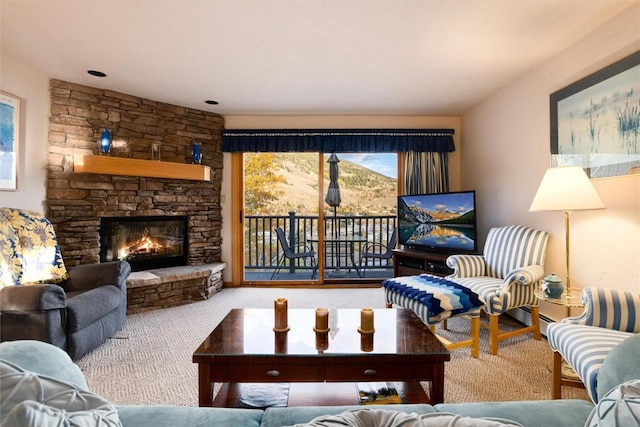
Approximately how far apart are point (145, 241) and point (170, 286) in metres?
0.67

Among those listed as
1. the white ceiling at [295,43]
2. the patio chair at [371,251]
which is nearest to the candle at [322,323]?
the white ceiling at [295,43]

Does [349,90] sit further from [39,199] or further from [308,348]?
[39,199]

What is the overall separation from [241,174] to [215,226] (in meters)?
0.80

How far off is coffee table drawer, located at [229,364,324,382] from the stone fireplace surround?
236 centimetres

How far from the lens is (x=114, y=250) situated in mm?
3592

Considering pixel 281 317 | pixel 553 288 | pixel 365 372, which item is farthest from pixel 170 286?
pixel 553 288

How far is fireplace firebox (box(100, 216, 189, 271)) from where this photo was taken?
356 cm

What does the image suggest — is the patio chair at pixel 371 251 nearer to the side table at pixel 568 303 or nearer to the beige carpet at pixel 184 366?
the beige carpet at pixel 184 366

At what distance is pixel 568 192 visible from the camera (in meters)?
2.04

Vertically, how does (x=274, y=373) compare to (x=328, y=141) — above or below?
below

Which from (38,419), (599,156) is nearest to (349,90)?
(599,156)

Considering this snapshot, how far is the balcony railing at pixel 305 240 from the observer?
5.14m

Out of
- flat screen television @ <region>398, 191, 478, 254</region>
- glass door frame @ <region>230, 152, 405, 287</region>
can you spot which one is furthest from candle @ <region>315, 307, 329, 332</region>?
glass door frame @ <region>230, 152, 405, 287</region>

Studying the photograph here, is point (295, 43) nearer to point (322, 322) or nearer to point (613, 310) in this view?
point (322, 322)
